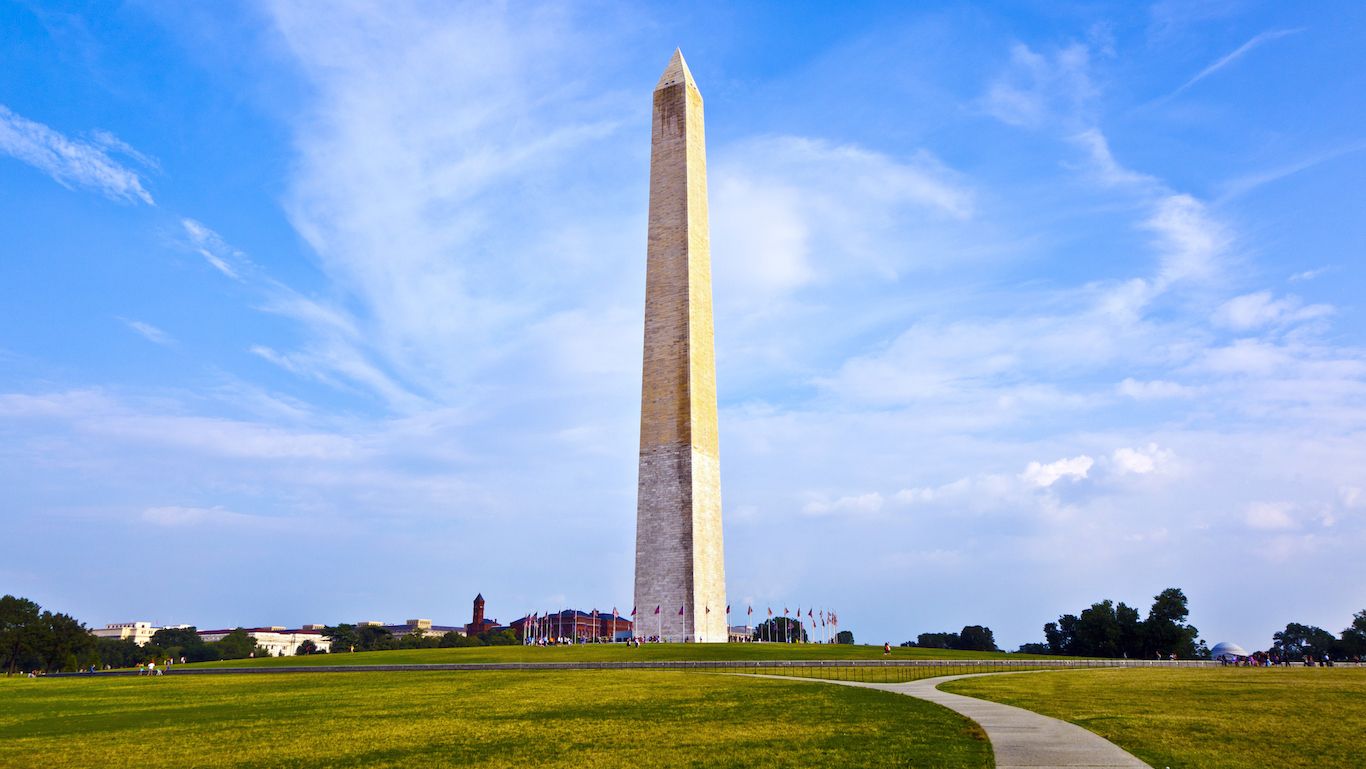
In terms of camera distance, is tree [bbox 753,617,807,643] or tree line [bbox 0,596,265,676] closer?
tree line [bbox 0,596,265,676]

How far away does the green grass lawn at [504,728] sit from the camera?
11008 mm

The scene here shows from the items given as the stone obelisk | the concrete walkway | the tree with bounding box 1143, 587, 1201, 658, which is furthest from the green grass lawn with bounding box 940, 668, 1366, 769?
the tree with bounding box 1143, 587, 1201, 658

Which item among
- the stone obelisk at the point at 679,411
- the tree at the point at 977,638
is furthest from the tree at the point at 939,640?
the stone obelisk at the point at 679,411

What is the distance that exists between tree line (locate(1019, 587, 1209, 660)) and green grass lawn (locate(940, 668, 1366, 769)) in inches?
2047

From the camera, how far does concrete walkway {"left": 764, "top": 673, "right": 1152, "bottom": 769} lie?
959 cm

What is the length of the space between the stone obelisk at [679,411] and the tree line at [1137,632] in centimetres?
4151

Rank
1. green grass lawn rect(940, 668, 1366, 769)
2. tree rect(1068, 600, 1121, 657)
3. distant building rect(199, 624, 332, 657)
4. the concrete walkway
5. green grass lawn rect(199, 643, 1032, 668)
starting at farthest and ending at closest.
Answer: distant building rect(199, 624, 332, 657), tree rect(1068, 600, 1121, 657), green grass lawn rect(199, 643, 1032, 668), green grass lawn rect(940, 668, 1366, 769), the concrete walkway

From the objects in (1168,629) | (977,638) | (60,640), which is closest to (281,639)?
(60,640)

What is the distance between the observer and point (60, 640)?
68.7 m

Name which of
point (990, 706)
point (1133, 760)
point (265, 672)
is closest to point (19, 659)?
point (265, 672)

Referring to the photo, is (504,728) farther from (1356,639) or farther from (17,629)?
(1356,639)

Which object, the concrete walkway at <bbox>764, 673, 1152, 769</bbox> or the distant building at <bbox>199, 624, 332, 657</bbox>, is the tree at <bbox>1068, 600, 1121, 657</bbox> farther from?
the distant building at <bbox>199, 624, 332, 657</bbox>

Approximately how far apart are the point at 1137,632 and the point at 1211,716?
2659 inches

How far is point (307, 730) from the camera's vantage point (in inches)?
564
